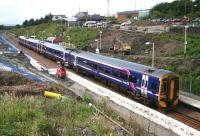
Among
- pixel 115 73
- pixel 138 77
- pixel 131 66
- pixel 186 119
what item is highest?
pixel 131 66

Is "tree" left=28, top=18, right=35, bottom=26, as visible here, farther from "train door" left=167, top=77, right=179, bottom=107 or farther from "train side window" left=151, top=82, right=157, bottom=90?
"train door" left=167, top=77, right=179, bottom=107

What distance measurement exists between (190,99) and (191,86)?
10.9ft

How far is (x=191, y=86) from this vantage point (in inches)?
1335

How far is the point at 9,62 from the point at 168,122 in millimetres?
37450

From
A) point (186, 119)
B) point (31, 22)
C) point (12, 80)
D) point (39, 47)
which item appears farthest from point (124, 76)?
point (31, 22)

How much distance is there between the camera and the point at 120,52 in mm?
58375

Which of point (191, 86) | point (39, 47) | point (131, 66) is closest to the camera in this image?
point (131, 66)

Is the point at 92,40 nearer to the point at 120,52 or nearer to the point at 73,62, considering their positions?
the point at 120,52

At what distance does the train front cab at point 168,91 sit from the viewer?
28.0m

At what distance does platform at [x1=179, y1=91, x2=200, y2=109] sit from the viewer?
2899cm

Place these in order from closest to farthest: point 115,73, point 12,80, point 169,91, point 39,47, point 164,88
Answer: point 164,88
point 169,91
point 115,73
point 12,80
point 39,47

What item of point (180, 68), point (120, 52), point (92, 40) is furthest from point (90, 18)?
point (180, 68)

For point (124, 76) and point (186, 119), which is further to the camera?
point (124, 76)

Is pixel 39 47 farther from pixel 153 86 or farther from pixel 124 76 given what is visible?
pixel 153 86
